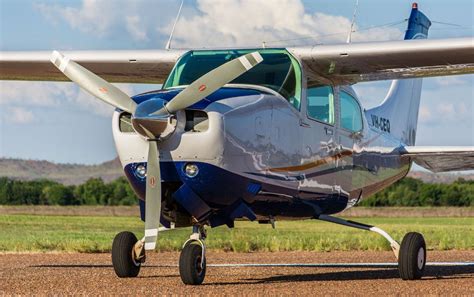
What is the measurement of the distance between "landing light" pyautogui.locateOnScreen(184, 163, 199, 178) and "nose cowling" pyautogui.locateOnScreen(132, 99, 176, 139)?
1.43 ft

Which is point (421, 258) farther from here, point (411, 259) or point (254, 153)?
point (254, 153)

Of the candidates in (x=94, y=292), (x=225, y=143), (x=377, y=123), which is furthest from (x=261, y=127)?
(x=377, y=123)

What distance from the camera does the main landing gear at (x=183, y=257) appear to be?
12133 millimetres

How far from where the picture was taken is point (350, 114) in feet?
50.4

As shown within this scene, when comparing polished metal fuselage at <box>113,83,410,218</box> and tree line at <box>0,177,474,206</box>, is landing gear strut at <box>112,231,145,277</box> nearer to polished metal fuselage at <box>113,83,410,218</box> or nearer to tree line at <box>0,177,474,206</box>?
polished metal fuselage at <box>113,83,410,218</box>

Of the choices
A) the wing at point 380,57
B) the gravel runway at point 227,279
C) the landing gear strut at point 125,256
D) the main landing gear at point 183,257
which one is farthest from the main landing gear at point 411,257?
the landing gear strut at point 125,256

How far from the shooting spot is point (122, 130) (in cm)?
1202

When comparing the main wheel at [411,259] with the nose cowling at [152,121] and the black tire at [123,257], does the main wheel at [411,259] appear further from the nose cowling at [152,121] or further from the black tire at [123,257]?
the nose cowling at [152,121]

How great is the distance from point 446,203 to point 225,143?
64243 millimetres

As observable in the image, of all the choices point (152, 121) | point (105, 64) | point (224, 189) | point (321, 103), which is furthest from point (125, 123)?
point (105, 64)

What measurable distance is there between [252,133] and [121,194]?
7279 centimetres

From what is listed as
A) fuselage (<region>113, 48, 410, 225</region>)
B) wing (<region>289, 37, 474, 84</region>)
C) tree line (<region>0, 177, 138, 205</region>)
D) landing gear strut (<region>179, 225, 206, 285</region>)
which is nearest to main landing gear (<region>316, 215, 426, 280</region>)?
fuselage (<region>113, 48, 410, 225</region>)

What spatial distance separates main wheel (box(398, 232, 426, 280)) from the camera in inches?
548

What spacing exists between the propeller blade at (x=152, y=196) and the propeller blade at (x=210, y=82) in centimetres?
55
